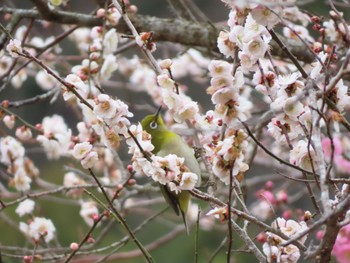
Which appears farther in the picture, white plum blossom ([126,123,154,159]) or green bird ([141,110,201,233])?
green bird ([141,110,201,233])

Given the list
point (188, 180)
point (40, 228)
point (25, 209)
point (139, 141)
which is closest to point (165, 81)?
point (139, 141)

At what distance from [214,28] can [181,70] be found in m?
1.67

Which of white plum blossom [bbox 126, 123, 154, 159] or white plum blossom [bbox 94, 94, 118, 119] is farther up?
white plum blossom [bbox 94, 94, 118, 119]

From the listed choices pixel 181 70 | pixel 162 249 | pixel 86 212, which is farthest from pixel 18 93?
pixel 86 212

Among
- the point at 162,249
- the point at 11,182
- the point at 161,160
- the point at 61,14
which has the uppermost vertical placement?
the point at 61,14

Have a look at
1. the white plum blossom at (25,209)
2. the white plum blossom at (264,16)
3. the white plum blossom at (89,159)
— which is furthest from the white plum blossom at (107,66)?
the white plum blossom at (264,16)

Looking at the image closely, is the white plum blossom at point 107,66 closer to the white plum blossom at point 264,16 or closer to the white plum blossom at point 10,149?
the white plum blossom at point 10,149

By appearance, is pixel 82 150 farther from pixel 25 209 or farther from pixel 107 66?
pixel 25 209

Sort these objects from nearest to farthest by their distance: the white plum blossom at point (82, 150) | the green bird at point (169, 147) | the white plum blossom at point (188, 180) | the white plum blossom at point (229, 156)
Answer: the white plum blossom at point (229, 156) < the white plum blossom at point (188, 180) < the white plum blossom at point (82, 150) < the green bird at point (169, 147)

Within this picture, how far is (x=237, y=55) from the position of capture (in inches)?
70.9

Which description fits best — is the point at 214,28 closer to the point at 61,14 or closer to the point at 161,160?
the point at 61,14

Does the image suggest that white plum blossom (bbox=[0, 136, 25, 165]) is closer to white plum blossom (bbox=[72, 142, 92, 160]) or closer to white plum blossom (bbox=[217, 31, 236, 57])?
white plum blossom (bbox=[72, 142, 92, 160])

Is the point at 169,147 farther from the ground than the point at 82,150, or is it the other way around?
the point at 82,150

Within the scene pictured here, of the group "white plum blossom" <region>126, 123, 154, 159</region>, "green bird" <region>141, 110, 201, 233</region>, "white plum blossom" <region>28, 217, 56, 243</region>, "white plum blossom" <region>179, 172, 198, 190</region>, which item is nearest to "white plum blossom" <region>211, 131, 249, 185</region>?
"white plum blossom" <region>179, 172, 198, 190</region>
